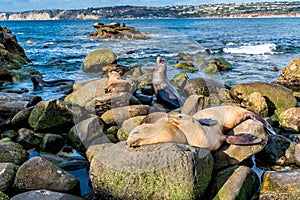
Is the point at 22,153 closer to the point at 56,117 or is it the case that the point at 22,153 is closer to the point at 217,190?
the point at 56,117

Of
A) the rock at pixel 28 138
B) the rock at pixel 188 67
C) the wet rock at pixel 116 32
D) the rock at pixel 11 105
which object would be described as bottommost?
the wet rock at pixel 116 32

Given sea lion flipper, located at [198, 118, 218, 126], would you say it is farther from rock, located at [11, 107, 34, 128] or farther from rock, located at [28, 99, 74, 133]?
rock, located at [11, 107, 34, 128]

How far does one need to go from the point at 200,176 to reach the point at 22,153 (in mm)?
3320

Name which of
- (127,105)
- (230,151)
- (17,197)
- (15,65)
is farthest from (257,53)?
(17,197)

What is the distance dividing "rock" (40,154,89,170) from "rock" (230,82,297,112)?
5805 mm

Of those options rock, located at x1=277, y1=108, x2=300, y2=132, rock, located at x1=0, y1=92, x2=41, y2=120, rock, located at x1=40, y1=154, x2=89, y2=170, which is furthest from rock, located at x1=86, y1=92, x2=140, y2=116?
rock, located at x1=277, y1=108, x2=300, y2=132

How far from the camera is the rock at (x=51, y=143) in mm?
7188

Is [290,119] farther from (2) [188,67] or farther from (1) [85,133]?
(2) [188,67]

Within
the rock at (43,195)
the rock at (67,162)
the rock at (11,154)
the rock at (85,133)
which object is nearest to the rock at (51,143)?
the rock at (85,133)

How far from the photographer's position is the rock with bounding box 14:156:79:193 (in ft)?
17.3

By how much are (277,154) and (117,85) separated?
4.53 m

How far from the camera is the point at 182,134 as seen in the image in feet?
19.2

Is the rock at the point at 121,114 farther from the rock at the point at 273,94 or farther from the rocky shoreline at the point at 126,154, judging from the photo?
the rock at the point at 273,94

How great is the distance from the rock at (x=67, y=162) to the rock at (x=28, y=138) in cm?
104
